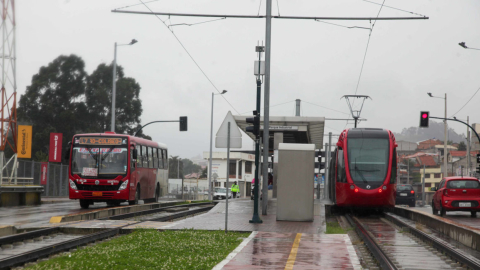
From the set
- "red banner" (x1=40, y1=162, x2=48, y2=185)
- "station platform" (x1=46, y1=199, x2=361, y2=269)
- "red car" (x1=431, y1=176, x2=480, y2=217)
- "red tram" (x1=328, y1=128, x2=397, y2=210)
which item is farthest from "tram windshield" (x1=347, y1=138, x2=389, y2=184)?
"red banner" (x1=40, y1=162, x2=48, y2=185)

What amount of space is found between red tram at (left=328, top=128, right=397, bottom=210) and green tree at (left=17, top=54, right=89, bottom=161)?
4231 centimetres

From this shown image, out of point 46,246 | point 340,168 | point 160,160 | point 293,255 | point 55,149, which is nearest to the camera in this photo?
point 293,255

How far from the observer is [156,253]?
9.67 metres

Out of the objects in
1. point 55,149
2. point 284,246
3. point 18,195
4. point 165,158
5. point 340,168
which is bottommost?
point 284,246

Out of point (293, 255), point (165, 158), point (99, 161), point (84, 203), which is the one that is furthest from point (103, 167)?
point (293, 255)

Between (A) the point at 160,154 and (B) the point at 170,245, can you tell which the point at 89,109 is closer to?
(A) the point at 160,154

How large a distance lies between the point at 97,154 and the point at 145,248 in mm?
14792

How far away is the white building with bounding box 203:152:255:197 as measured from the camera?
95131 mm

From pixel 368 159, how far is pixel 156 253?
43.8 ft

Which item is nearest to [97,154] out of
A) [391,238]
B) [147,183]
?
[147,183]

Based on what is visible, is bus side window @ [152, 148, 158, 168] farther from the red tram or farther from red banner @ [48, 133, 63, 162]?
red banner @ [48, 133, 63, 162]

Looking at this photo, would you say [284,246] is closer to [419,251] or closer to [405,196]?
[419,251]

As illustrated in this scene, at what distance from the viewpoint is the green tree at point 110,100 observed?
63.3 m

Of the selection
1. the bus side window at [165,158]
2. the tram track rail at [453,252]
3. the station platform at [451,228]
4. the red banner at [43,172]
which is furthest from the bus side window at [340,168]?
the red banner at [43,172]
